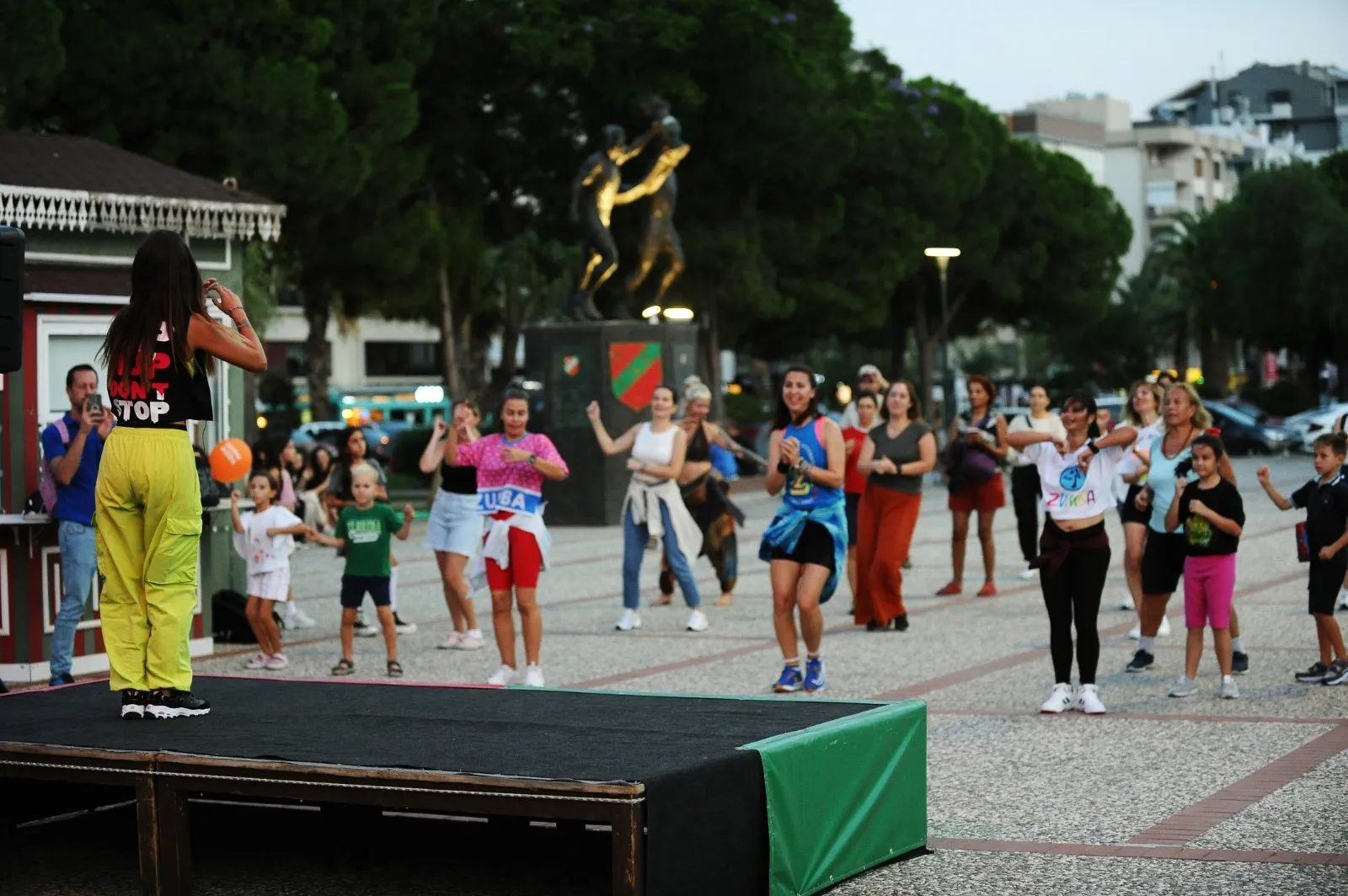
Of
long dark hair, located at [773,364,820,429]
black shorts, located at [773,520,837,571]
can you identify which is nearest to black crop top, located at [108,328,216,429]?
black shorts, located at [773,520,837,571]

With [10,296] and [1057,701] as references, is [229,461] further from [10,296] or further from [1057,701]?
[1057,701]

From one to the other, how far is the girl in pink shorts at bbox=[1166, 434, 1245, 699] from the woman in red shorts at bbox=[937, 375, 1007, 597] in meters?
5.44

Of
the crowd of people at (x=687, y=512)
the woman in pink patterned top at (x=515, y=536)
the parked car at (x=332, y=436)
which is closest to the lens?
the crowd of people at (x=687, y=512)

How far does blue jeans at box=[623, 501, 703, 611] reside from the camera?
14.5m

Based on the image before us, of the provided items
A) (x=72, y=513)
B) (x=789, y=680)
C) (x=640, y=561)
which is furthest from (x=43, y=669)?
(x=789, y=680)

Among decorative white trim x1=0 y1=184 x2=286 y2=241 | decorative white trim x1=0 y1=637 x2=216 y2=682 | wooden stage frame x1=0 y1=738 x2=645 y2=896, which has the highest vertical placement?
decorative white trim x1=0 y1=184 x2=286 y2=241

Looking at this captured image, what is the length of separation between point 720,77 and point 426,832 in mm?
34351

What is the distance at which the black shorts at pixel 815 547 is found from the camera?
10383mm

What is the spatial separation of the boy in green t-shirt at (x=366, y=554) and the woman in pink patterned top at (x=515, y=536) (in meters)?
1.30

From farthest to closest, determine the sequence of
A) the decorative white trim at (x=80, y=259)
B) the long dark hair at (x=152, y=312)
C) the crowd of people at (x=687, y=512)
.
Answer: the decorative white trim at (x=80, y=259) < the crowd of people at (x=687, y=512) < the long dark hair at (x=152, y=312)

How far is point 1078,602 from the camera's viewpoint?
9.88 m

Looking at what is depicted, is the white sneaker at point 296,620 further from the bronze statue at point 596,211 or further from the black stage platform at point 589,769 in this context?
the bronze statue at point 596,211

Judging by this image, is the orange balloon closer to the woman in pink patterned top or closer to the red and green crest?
the woman in pink patterned top

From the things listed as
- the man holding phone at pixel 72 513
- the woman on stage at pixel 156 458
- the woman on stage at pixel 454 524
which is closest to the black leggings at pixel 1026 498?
the woman on stage at pixel 454 524
